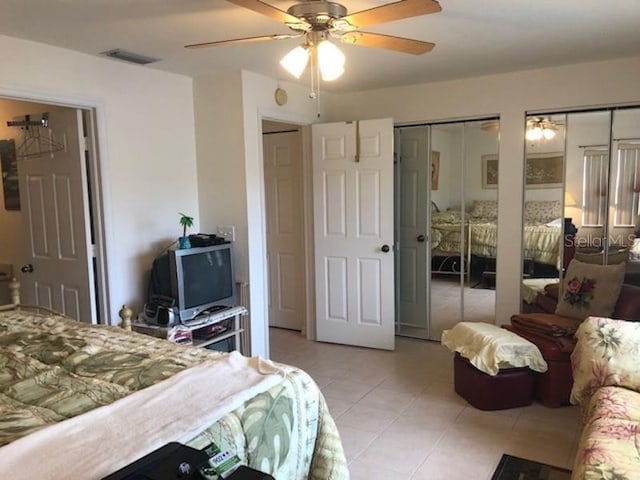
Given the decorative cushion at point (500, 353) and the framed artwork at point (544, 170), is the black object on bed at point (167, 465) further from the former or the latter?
the framed artwork at point (544, 170)

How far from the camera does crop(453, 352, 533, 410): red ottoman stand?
10.4 feet

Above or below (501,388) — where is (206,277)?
above

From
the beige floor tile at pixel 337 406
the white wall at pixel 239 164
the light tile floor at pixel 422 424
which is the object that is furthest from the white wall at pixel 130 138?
the light tile floor at pixel 422 424

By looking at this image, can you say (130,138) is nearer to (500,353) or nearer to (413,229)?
(413,229)

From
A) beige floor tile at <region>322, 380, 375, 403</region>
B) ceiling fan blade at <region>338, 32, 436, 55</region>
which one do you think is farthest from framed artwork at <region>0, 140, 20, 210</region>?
ceiling fan blade at <region>338, 32, 436, 55</region>

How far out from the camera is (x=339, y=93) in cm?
473

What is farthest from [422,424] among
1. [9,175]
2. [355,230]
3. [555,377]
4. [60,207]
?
[9,175]

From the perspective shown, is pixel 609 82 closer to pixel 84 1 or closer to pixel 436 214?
pixel 436 214

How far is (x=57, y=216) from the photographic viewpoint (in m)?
3.45

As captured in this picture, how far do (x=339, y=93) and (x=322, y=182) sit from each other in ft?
2.98

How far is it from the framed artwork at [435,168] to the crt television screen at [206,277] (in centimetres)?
198

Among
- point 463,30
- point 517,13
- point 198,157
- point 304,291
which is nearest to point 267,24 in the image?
point 463,30

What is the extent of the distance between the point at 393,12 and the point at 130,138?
2201 mm

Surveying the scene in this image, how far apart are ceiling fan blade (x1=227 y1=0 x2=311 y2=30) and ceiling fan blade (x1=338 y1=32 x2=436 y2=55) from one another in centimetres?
22
